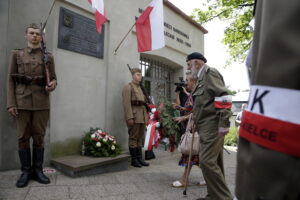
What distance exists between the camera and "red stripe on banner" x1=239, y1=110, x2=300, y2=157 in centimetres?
63

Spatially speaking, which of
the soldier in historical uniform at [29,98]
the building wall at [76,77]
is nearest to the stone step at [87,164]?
the building wall at [76,77]

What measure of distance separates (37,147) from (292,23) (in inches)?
145

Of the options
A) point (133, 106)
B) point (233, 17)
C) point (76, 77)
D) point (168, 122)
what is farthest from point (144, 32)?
point (233, 17)

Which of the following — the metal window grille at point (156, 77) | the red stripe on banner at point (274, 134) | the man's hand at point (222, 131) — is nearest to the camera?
the red stripe on banner at point (274, 134)

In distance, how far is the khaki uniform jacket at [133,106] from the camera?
16.2 feet

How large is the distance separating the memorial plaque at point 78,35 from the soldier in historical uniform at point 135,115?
1.01 meters

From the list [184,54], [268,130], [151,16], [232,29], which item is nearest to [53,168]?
[151,16]

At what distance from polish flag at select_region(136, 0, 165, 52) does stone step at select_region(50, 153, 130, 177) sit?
7.94 ft

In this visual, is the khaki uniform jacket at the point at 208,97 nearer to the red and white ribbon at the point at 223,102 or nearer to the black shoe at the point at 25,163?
the red and white ribbon at the point at 223,102

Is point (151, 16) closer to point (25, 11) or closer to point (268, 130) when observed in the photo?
point (25, 11)

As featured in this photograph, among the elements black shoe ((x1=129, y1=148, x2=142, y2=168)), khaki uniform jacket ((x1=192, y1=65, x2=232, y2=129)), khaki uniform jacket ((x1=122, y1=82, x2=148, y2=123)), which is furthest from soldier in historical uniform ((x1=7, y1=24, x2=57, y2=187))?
khaki uniform jacket ((x1=192, y1=65, x2=232, y2=129))

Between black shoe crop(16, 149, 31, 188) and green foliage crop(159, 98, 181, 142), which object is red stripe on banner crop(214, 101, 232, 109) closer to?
green foliage crop(159, 98, 181, 142)

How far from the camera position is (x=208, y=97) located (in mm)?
2896

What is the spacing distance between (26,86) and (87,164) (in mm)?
1501
